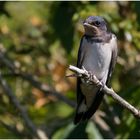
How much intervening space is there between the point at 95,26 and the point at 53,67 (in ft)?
5.86

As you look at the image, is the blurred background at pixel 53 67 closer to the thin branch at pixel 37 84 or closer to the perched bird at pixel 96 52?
the thin branch at pixel 37 84

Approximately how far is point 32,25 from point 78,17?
5.06 ft

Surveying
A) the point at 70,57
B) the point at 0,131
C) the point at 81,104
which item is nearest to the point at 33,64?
→ the point at 70,57

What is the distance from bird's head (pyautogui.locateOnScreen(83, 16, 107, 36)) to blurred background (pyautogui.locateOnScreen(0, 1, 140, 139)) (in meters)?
0.26

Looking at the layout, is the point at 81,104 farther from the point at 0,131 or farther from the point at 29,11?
the point at 29,11

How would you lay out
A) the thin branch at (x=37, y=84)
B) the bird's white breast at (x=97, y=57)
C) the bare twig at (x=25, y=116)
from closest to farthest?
1. the bird's white breast at (x=97, y=57)
2. the bare twig at (x=25, y=116)
3. the thin branch at (x=37, y=84)

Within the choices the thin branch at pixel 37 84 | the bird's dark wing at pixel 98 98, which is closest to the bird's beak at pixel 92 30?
the bird's dark wing at pixel 98 98

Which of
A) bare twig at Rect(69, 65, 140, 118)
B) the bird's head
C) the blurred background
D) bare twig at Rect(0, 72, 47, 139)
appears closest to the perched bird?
the bird's head

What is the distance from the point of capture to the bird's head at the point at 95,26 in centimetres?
491

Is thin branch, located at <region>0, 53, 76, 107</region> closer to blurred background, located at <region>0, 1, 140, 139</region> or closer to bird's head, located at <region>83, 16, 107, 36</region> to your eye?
blurred background, located at <region>0, 1, 140, 139</region>

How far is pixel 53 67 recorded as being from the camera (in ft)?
21.8

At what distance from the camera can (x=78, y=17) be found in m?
5.27

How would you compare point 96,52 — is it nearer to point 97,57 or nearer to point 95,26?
point 97,57

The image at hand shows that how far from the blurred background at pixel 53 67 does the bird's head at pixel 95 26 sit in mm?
259
